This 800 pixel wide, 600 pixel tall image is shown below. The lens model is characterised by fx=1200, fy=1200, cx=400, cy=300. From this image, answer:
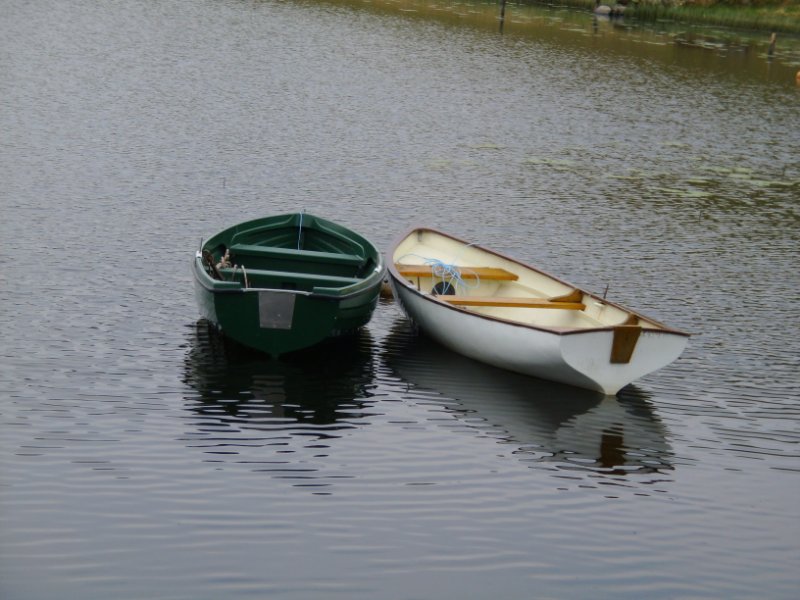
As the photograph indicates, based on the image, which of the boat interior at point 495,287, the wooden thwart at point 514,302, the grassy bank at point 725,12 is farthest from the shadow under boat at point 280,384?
the grassy bank at point 725,12

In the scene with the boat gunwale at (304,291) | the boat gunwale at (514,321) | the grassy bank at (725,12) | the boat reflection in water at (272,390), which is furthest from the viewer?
the grassy bank at (725,12)

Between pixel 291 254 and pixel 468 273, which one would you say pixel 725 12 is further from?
pixel 291 254

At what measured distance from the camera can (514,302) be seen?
62.2ft

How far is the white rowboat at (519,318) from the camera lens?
17.0 metres

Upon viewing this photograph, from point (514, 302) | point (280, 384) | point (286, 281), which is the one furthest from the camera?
point (514, 302)

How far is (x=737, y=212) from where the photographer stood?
3008cm

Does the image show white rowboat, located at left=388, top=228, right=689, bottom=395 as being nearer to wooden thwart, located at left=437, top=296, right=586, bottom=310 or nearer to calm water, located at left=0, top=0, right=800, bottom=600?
wooden thwart, located at left=437, top=296, right=586, bottom=310

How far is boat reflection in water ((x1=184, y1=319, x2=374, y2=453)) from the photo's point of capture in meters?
15.5

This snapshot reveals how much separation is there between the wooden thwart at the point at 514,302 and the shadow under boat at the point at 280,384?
1.58 metres

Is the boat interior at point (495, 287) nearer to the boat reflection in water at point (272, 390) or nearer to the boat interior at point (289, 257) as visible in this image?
the boat interior at point (289, 257)

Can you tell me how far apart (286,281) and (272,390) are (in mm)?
2403

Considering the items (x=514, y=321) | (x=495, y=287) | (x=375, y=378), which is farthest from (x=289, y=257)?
(x=514, y=321)

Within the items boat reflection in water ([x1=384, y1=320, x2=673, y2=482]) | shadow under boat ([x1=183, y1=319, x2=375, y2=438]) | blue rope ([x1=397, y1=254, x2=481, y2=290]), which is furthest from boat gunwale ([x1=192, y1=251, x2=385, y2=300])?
blue rope ([x1=397, y1=254, x2=481, y2=290])

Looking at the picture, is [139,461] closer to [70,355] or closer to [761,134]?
[70,355]
